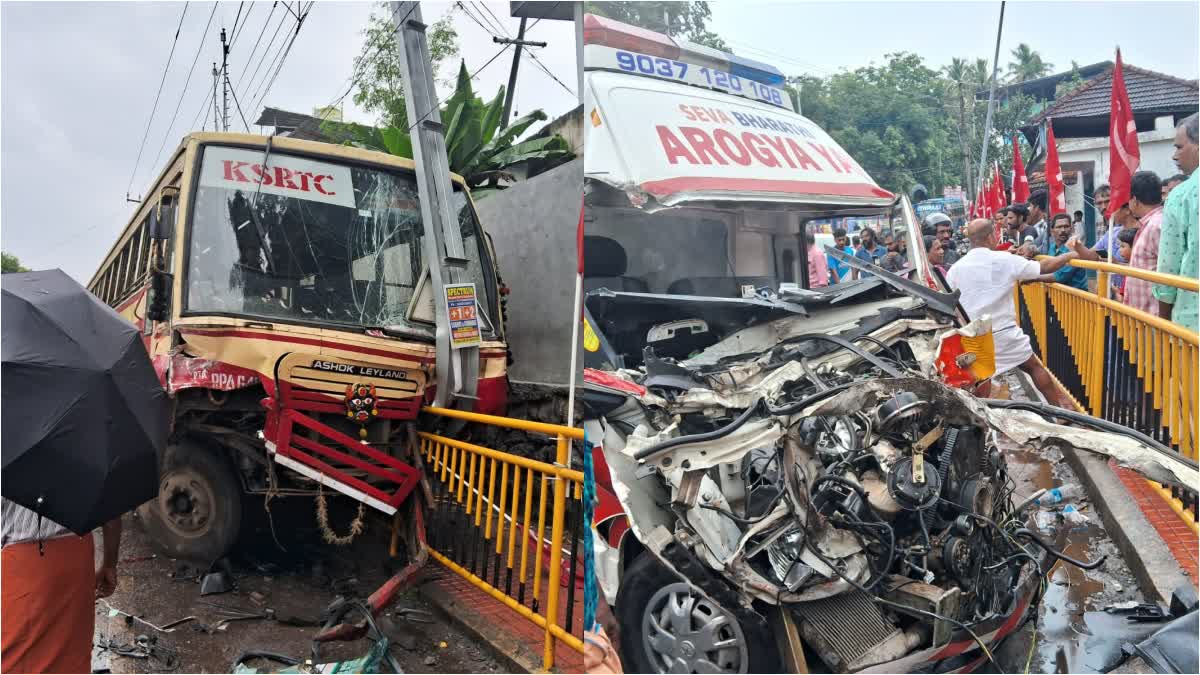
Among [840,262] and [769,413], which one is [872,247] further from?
[769,413]

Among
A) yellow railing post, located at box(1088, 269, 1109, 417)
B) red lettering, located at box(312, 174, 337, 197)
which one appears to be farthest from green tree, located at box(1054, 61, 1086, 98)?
red lettering, located at box(312, 174, 337, 197)

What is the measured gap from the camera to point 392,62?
19.0ft

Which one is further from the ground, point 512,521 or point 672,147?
point 672,147

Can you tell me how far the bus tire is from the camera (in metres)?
5.09

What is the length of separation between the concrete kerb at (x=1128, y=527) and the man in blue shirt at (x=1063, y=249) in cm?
48

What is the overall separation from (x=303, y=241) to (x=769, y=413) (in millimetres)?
4255

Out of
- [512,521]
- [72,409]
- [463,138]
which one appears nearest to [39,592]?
[72,409]

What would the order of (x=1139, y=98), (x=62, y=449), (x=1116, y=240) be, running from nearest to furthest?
(x=1139, y=98), (x=1116, y=240), (x=62, y=449)

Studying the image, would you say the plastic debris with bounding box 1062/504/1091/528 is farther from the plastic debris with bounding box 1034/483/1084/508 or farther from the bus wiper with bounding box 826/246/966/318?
the bus wiper with bounding box 826/246/966/318

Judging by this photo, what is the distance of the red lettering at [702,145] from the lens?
1.48m

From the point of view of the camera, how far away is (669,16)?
1572mm

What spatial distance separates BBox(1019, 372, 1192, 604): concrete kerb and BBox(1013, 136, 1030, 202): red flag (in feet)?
1.23

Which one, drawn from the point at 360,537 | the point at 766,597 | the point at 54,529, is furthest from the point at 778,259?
the point at 360,537

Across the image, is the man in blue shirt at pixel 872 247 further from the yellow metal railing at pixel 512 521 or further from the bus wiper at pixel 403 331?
the bus wiper at pixel 403 331
